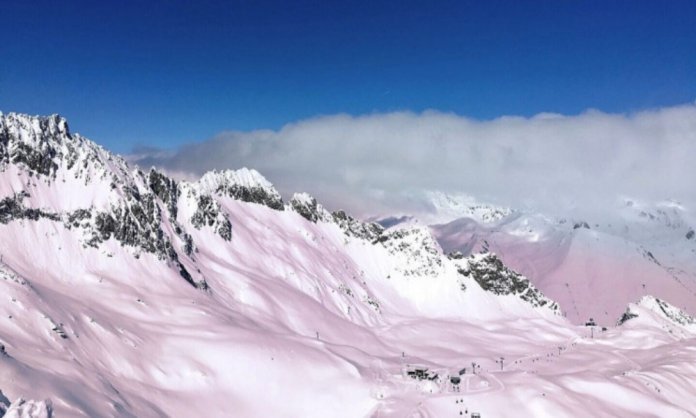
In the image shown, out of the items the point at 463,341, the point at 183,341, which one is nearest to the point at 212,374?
the point at 183,341

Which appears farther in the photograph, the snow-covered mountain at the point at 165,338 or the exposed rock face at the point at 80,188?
the exposed rock face at the point at 80,188

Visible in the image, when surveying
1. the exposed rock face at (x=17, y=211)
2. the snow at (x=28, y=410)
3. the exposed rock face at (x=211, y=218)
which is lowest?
the snow at (x=28, y=410)

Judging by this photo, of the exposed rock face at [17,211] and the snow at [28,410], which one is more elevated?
the exposed rock face at [17,211]

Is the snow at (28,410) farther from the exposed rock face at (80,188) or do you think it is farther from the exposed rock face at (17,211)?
the exposed rock face at (80,188)

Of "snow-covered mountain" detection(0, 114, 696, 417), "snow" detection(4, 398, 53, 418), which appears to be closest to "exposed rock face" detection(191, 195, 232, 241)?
"snow-covered mountain" detection(0, 114, 696, 417)

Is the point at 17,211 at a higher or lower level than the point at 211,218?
lower

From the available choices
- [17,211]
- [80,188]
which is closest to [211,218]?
[80,188]

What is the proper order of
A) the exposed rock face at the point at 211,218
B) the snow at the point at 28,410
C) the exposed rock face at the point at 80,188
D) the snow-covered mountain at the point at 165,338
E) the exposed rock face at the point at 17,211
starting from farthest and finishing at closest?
the exposed rock face at the point at 211,218 < the exposed rock face at the point at 80,188 < the exposed rock face at the point at 17,211 < the snow-covered mountain at the point at 165,338 < the snow at the point at 28,410

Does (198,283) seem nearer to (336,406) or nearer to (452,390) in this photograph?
(336,406)

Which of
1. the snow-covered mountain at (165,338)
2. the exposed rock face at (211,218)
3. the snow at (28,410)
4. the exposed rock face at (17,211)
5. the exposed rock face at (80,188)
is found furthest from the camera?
the exposed rock face at (211,218)

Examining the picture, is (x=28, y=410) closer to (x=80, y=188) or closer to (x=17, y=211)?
(x=17, y=211)

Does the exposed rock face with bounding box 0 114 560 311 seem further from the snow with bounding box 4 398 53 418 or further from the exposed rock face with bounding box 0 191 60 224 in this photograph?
the snow with bounding box 4 398 53 418

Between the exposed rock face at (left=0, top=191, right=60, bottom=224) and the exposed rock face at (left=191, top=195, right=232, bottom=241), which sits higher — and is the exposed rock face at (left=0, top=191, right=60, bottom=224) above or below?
below

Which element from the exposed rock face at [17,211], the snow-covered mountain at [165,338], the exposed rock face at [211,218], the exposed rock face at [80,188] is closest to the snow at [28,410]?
the snow-covered mountain at [165,338]
